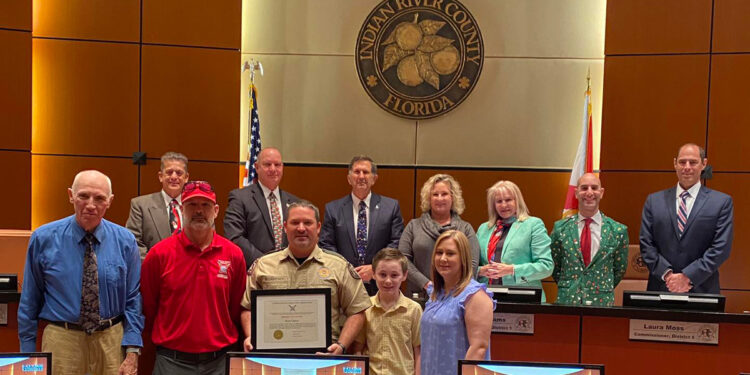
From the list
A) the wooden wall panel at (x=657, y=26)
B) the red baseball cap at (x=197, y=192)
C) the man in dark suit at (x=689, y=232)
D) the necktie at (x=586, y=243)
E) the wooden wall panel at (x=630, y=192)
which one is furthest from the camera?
the wooden wall panel at (x=630, y=192)

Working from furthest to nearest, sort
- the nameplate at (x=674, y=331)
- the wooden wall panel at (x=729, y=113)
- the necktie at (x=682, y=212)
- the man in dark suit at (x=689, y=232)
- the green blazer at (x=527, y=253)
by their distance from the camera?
the wooden wall panel at (x=729, y=113)
the necktie at (x=682, y=212)
the man in dark suit at (x=689, y=232)
the green blazer at (x=527, y=253)
the nameplate at (x=674, y=331)

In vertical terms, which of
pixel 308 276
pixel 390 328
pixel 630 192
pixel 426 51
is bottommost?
pixel 390 328

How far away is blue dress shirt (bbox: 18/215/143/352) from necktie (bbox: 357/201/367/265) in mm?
1849

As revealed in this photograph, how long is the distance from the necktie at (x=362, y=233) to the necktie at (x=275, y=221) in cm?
54

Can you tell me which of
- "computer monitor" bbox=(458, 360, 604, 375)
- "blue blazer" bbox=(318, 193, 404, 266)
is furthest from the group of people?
"blue blazer" bbox=(318, 193, 404, 266)

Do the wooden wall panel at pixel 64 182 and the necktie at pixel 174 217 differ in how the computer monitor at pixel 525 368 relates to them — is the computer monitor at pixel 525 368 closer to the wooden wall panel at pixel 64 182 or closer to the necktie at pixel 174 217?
the necktie at pixel 174 217

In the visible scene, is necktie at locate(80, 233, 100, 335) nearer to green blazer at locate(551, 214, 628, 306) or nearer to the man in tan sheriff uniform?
the man in tan sheriff uniform

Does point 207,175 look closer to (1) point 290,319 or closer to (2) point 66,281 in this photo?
(2) point 66,281

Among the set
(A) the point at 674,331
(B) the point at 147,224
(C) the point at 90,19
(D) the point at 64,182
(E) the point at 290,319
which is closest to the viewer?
(E) the point at 290,319

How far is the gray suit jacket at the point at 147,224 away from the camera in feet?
14.3

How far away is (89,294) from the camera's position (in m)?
3.06

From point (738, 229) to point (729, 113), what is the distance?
1.01m

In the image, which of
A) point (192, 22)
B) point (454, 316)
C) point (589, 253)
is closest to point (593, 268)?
point (589, 253)

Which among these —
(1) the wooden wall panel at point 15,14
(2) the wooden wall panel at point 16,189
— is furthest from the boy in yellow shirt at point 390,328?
(1) the wooden wall panel at point 15,14
